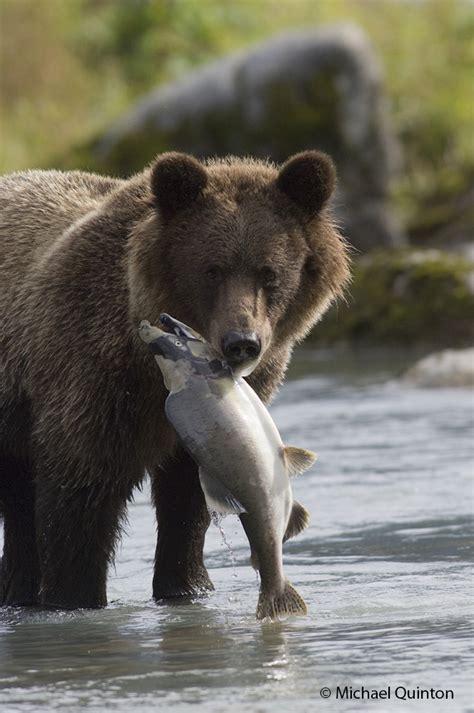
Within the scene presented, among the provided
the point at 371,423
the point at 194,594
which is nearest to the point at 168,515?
the point at 194,594

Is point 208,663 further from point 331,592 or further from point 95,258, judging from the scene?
point 95,258

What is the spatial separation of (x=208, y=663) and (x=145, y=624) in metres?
0.95

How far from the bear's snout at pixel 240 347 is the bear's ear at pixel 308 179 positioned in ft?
2.85

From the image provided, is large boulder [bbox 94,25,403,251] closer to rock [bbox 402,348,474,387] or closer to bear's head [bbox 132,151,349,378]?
rock [bbox 402,348,474,387]

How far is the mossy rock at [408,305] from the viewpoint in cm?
1633

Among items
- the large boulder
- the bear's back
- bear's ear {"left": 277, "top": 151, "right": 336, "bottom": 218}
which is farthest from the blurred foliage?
bear's ear {"left": 277, "top": 151, "right": 336, "bottom": 218}

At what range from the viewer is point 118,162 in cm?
2214

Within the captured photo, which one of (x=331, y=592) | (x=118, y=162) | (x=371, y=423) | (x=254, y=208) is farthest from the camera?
(x=118, y=162)

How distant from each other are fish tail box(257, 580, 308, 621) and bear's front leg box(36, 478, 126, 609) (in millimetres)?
819

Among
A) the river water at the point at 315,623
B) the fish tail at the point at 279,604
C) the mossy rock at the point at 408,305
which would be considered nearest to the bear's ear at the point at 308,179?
the fish tail at the point at 279,604

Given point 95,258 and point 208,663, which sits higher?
point 95,258

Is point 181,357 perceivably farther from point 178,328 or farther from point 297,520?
point 297,520

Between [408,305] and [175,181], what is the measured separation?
430 inches

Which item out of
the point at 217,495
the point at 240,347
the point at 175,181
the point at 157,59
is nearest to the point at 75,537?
the point at 217,495
